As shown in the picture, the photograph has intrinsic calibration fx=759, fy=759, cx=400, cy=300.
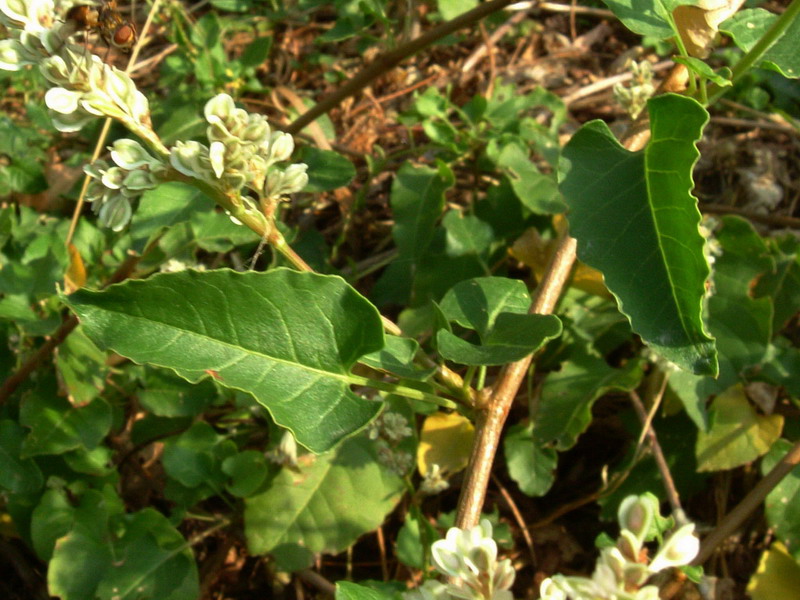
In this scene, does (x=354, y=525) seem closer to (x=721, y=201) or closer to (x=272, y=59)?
(x=721, y=201)

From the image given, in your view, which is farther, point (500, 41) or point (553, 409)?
point (500, 41)

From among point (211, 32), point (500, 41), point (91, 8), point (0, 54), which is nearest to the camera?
point (0, 54)

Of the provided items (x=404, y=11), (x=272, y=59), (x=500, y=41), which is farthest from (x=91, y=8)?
(x=500, y=41)

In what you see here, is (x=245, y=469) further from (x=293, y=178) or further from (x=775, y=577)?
(x=775, y=577)

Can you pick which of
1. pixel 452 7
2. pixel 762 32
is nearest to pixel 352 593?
pixel 762 32

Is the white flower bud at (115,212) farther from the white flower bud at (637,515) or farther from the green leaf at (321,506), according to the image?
the green leaf at (321,506)
